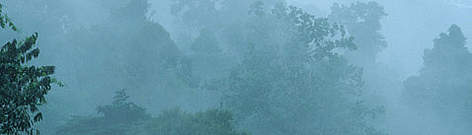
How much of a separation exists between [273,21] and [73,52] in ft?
54.4

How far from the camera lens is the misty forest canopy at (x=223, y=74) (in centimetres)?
2655

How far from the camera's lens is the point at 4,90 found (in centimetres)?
796

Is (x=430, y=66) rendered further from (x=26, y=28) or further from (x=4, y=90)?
(x=4, y=90)

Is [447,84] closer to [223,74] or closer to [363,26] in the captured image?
[363,26]

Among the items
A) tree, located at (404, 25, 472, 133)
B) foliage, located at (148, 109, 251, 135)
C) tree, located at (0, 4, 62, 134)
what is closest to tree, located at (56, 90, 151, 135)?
foliage, located at (148, 109, 251, 135)

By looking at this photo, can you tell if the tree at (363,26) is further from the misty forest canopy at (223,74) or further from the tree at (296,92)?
the tree at (296,92)

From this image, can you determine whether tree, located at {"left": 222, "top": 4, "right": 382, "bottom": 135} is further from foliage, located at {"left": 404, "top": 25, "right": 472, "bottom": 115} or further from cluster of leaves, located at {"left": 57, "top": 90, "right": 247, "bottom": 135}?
foliage, located at {"left": 404, "top": 25, "right": 472, "bottom": 115}

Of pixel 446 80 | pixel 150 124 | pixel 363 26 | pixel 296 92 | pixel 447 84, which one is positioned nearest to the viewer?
pixel 150 124

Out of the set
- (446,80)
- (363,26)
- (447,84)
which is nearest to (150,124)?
(447,84)

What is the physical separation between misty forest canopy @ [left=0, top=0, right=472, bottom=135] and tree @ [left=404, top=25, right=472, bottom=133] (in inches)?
3.9

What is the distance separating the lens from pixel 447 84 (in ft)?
131

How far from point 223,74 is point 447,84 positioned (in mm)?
20052

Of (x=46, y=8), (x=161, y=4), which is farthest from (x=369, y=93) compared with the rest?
(x=161, y=4)

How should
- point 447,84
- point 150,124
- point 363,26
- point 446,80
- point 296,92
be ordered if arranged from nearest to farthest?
point 150,124, point 296,92, point 447,84, point 446,80, point 363,26
